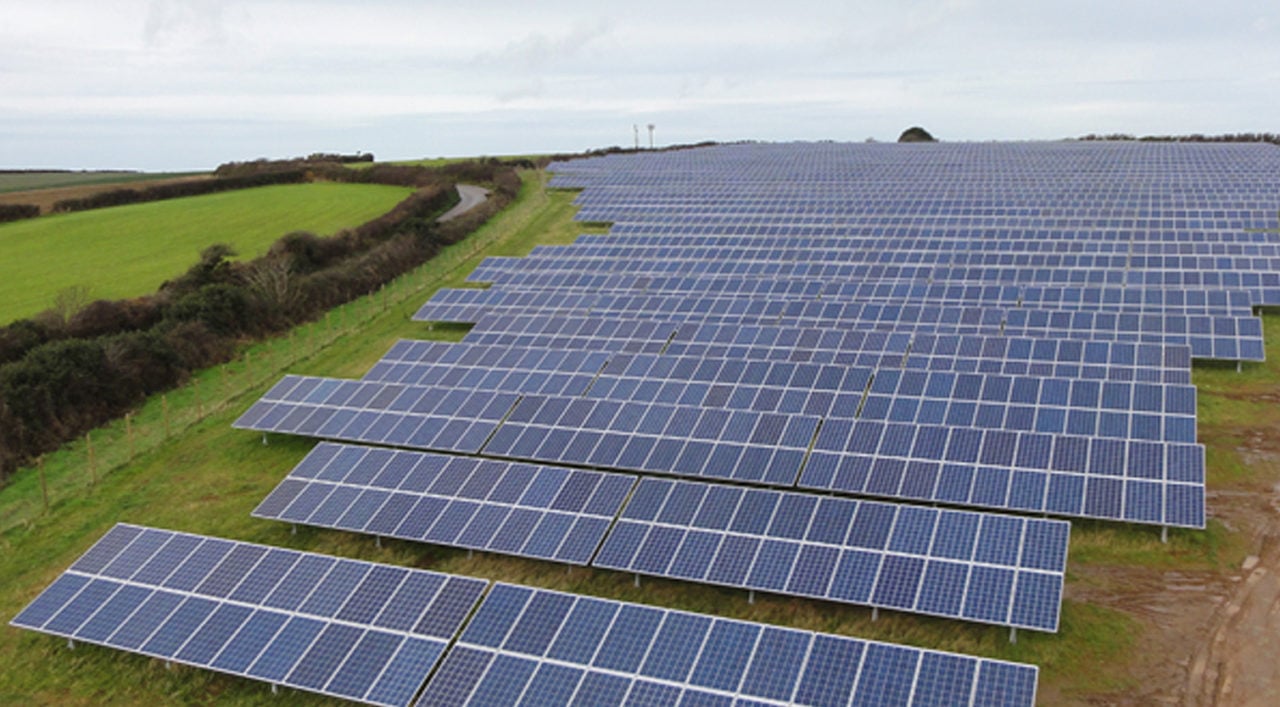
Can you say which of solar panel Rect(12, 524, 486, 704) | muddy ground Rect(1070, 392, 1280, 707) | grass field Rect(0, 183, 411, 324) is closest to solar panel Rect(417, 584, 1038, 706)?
solar panel Rect(12, 524, 486, 704)

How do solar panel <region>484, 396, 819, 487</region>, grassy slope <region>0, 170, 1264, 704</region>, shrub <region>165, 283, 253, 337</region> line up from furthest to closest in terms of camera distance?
shrub <region>165, 283, 253, 337</region>, solar panel <region>484, 396, 819, 487</region>, grassy slope <region>0, 170, 1264, 704</region>

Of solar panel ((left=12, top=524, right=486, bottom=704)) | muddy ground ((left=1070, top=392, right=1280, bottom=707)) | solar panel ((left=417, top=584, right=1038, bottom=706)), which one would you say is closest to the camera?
solar panel ((left=417, top=584, right=1038, bottom=706))

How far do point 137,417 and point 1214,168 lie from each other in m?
97.4

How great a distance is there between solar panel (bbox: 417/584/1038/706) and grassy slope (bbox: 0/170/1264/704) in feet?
9.59

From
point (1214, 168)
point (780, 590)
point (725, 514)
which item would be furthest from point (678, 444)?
point (1214, 168)

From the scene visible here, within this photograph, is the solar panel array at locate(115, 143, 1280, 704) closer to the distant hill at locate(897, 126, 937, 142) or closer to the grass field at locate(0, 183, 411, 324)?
the grass field at locate(0, 183, 411, 324)

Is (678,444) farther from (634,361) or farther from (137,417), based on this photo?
(137,417)

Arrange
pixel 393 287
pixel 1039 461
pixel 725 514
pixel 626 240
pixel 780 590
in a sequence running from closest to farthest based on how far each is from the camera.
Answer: pixel 780 590 → pixel 725 514 → pixel 1039 461 → pixel 393 287 → pixel 626 240

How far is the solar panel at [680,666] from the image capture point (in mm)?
14898

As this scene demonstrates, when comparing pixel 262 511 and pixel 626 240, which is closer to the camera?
pixel 262 511

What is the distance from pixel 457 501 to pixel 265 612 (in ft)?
18.2

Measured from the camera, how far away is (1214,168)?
289ft

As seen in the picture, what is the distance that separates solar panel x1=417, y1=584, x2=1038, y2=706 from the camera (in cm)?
1490

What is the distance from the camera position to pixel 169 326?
4097 centimetres
